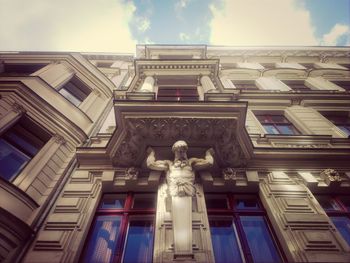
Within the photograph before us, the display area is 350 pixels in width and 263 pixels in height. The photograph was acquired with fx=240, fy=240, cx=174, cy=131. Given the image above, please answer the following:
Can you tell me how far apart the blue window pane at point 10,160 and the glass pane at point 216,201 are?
18.5 ft

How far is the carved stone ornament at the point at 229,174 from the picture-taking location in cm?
736

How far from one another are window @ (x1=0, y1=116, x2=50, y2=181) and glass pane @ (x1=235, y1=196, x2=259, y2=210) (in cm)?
649

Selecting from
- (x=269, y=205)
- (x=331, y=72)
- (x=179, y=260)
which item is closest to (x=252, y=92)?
(x=269, y=205)

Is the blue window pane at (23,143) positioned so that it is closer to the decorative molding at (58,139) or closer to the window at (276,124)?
the decorative molding at (58,139)

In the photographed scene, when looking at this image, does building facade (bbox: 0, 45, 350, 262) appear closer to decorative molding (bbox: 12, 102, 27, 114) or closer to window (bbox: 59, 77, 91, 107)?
decorative molding (bbox: 12, 102, 27, 114)

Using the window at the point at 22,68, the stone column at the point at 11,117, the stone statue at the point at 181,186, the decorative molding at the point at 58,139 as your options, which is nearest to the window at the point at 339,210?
the stone statue at the point at 181,186

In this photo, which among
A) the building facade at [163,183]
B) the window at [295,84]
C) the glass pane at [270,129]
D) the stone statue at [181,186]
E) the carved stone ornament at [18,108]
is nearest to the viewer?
the stone statue at [181,186]

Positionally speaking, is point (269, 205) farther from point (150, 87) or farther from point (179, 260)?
point (150, 87)

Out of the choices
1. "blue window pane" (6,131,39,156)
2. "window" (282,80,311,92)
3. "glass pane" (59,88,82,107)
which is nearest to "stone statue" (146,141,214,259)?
"blue window pane" (6,131,39,156)

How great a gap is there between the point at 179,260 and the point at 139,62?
11064mm

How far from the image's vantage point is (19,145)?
771cm

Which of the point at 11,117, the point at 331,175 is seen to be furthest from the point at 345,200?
the point at 11,117

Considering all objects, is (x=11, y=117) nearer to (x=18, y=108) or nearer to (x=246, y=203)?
(x=18, y=108)

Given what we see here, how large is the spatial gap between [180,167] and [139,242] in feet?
7.22
